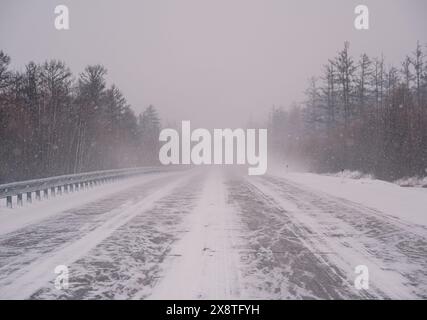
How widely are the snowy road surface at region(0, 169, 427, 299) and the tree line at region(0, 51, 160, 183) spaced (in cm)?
1810

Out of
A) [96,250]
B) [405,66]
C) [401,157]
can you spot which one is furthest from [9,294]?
[405,66]

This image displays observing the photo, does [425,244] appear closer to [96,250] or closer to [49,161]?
[96,250]

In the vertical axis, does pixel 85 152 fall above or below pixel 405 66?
below

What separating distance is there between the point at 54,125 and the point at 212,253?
30.1 metres

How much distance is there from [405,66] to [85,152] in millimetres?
42359

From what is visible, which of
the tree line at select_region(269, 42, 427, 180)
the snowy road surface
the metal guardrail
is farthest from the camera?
the tree line at select_region(269, 42, 427, 180)

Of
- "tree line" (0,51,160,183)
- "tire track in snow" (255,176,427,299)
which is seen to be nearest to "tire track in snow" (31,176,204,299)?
"tire track in snow" (255,176,427,299)

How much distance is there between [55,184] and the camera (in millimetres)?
18531

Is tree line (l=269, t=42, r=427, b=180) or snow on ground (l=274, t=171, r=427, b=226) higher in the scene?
tree line (l=269, t=42, r=427, b=180)

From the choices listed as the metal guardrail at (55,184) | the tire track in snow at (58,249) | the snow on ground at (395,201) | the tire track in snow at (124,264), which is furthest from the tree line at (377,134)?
the metal guardrail at (55,184)

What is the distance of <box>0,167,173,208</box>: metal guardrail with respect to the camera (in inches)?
561

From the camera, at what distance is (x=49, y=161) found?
3181cm

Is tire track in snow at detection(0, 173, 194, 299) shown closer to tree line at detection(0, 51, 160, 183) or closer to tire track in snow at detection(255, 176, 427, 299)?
tire track in snow at detection(255, 176, 427, 299)

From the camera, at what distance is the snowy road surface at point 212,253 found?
5.15m
